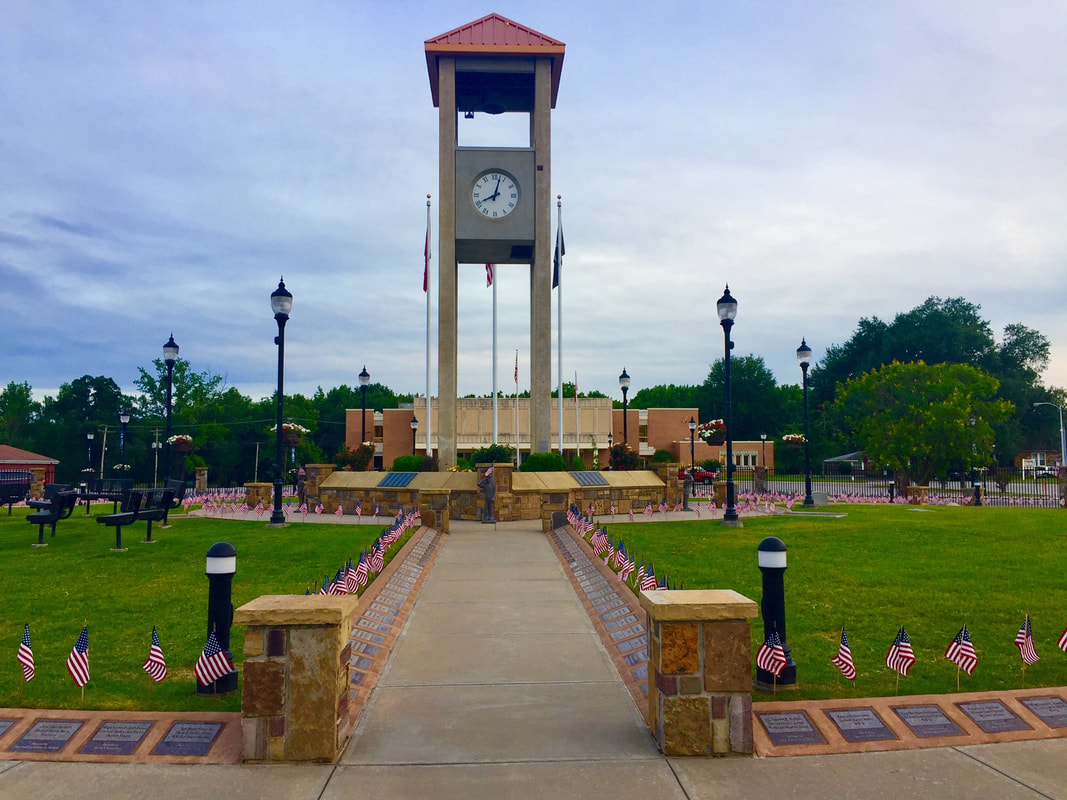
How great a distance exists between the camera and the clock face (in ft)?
93.3

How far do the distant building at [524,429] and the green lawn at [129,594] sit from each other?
116ft

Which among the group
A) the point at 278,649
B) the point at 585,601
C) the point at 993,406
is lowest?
the point at 585,601

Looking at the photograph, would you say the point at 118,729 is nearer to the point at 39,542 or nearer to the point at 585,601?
the point at 585,601

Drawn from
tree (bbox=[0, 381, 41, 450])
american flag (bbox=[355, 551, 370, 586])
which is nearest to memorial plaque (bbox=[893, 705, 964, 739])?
american flag (bbox=[355, 551, 370, 586])

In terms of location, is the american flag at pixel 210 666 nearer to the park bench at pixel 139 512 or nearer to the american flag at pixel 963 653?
the american flag at pixel 963 653

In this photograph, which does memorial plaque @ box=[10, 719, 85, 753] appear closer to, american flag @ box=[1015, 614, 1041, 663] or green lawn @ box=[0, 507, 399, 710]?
green lawn @ box=[0, 507, 399, 710]

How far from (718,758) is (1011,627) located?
15.4 ft

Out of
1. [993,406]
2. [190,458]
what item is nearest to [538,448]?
[993,406]

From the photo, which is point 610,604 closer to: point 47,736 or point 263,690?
point 263,690

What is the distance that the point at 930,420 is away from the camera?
36781 millimetres

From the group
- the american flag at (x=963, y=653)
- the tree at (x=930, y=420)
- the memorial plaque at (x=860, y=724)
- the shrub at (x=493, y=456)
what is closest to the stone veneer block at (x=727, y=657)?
the memorial plaque at (x=860, y=724)

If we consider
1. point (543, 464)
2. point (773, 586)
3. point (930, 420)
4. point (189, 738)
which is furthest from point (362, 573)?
point (930, 420)

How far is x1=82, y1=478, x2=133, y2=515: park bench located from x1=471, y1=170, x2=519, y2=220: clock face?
52.4 feet

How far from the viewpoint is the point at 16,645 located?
713cm
